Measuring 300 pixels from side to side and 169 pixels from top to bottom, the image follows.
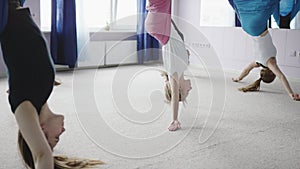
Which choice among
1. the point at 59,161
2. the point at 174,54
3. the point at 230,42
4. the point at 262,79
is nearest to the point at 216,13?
the point at 230,42

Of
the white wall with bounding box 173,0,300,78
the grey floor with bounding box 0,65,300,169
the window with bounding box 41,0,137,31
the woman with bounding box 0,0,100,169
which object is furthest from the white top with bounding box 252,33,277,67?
the woman with bounding box 0,0,100,169

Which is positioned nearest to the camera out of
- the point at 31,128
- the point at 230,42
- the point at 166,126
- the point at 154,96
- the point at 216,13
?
the point at 31,128

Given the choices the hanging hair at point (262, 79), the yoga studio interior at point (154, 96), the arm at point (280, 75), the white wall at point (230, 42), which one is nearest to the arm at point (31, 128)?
the yoga studio interior at point (154, 96)

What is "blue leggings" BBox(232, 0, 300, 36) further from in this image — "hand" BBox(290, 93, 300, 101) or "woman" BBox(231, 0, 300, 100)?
"hand" BBox(290, 93, 300, 101)

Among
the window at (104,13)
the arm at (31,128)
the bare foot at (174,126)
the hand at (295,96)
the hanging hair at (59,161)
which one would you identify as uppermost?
the window at (104,13)

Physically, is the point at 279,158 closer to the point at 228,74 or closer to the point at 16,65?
the point at 16,65

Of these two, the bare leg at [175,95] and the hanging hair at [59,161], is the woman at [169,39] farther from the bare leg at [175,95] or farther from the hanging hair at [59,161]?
the hanging hair at [59,161]

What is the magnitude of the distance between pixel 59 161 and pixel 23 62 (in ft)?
2.07

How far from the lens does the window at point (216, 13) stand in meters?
6.52

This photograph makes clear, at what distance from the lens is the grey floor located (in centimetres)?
227

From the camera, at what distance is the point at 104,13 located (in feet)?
21.0

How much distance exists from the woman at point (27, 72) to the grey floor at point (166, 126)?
699mm

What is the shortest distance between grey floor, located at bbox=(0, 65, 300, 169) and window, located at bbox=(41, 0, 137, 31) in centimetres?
132

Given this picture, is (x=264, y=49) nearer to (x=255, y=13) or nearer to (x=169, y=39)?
(x=255, y=13)
